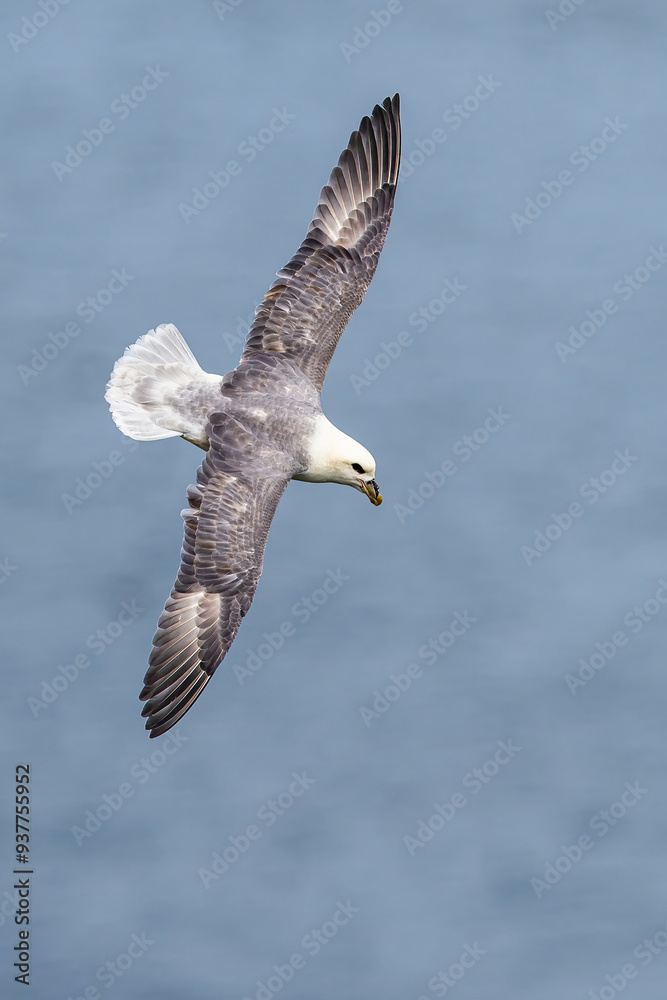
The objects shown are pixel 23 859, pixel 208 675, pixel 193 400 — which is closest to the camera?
pixel 208 675

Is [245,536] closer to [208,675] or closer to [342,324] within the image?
[208,675]

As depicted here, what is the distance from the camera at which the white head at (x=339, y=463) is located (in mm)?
16953

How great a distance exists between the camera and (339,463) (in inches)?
670

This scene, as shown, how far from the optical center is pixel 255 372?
1733cm

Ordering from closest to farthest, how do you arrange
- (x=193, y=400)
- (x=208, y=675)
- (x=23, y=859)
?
(x=208, y=675), (x=193, y=400), (x=23, y=859)

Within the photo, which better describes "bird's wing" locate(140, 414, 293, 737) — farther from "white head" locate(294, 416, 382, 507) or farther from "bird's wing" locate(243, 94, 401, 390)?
"bird's wing" locate(243, 94, 401, 390)

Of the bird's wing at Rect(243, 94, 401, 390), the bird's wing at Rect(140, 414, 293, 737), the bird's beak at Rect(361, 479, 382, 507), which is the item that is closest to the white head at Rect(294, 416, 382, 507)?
the bird's beak at Rect(361, 479, 382, 507)

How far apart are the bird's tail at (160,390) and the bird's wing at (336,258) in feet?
2.04

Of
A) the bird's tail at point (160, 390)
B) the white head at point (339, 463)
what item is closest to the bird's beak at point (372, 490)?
the white head at point (339, 463)

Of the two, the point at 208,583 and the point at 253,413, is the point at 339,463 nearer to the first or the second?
the point at 253,413

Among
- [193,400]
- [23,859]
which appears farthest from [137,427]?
[23,859]

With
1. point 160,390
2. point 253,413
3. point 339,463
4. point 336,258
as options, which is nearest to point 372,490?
point 339,463

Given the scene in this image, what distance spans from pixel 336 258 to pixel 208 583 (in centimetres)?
374

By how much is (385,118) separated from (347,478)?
3861 mm
